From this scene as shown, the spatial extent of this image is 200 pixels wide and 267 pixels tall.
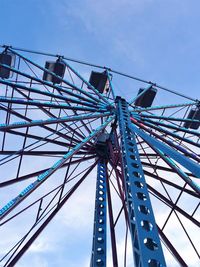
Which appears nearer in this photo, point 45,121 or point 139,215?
point 139,215

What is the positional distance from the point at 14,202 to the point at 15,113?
552 cm

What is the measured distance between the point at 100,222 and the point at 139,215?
497 centimetres

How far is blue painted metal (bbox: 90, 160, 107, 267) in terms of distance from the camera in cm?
889

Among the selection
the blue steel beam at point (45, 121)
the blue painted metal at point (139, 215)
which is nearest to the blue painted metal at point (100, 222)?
the blue steel beam at point (45, 121)

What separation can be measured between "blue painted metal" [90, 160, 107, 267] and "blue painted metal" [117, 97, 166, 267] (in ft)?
12.2

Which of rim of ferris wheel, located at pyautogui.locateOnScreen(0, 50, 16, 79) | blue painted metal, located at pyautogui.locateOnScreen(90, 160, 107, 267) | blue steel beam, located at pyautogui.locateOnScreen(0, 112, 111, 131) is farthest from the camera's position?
rim of ferris wheel, located at pyautogui.locateOnScreen(0, 50, 16, 79)

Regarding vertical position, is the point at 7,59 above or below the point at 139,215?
above

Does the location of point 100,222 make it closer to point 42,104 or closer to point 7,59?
point 42,104

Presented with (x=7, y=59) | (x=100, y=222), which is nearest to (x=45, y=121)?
(x=100, y=222)

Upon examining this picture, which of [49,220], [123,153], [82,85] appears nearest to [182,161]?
[123,153]

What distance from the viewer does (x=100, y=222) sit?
32.7 feet

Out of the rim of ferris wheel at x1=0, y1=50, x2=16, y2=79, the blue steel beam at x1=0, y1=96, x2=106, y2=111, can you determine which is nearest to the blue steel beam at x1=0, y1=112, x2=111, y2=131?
the blue steel beam at x1=0, y1=96, x2=106, y2=111

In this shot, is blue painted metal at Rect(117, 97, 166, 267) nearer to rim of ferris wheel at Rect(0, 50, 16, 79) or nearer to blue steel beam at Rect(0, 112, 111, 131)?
blue steel beam at Rect(0, 112, 111, 131)

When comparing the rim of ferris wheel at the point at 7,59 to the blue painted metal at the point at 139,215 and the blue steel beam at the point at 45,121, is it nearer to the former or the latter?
the blue steel beam at the point at 45,121
